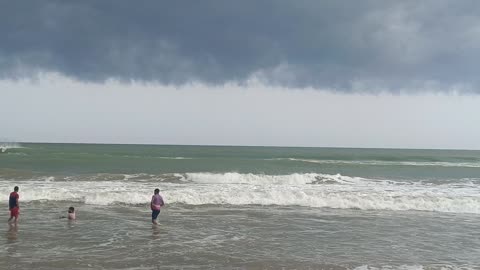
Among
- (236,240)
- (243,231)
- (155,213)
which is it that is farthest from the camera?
(155,213)

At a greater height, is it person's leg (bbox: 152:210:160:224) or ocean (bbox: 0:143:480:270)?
person's leg (bbox: 152:210:160:224)

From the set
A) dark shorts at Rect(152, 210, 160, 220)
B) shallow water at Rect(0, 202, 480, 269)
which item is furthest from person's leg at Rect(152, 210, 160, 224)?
shallow water at Rect(0, 202, 480, 269)

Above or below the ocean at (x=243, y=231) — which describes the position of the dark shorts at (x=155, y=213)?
above

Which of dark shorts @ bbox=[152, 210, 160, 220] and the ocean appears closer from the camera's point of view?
the ocean

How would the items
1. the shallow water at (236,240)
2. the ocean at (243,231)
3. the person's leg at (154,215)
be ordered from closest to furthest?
the shallow water at (236,240)
the ocean at (243,231)
the person's leg at (154,215)

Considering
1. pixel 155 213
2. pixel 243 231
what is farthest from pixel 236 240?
pixel 155 213

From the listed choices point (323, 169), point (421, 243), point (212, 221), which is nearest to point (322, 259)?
point (421, 243)

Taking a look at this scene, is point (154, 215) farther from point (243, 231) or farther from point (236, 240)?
point (236, 240)

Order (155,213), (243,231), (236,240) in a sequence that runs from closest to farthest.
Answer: (236,240) → (243,231) → (155,213)

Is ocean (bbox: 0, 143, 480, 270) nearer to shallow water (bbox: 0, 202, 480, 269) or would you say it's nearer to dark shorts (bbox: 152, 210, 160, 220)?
shallow water (bbox: 0, 202, 480, 269)

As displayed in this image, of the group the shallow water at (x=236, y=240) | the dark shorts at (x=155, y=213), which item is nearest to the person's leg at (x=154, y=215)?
the dark shorts at (x=155, y=213)

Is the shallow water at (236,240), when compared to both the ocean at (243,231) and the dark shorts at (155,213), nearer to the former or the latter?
the ocean at (243,231)

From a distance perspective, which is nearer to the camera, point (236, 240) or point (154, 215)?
point (236, 240)

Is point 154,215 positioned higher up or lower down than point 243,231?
higher up
